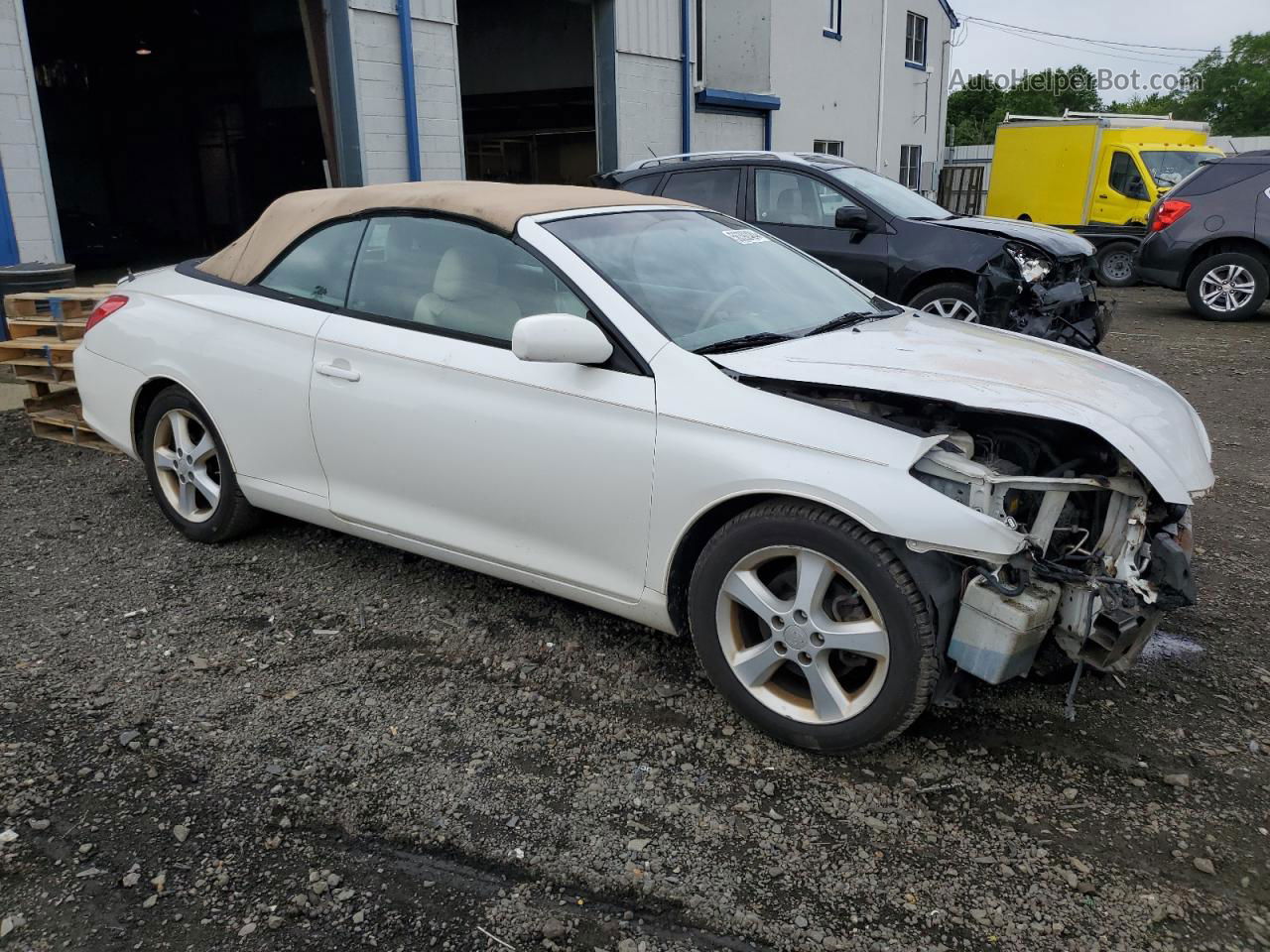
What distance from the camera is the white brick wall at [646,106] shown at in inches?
529

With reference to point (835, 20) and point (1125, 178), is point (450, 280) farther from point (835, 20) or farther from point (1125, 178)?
point (835, 20)

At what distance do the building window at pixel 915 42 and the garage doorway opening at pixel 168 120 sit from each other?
48.2 feet

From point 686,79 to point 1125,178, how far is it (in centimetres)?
766

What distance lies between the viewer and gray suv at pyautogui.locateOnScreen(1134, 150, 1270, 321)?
37.2 feet

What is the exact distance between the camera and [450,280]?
3.76 m

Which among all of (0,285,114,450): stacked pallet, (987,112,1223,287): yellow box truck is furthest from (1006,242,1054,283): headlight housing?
(987,112,1223,287): yellow box truck

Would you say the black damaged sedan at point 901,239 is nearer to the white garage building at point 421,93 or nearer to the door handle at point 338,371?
the white garage building at point 421,93

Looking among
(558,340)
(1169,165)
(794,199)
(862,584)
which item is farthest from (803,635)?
(1169,165)

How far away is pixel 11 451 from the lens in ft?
20.8

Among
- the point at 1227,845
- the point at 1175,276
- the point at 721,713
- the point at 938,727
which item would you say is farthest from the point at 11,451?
the point at 1175,276

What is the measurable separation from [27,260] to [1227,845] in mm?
8277

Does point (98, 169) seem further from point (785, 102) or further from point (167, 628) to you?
point (167, 628)

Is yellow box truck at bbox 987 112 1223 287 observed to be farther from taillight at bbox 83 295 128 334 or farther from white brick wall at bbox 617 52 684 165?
taillight at bbox 83 295 128 334

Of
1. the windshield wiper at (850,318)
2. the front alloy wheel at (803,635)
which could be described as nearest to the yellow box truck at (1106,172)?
the windshield wiper at (850,318)
